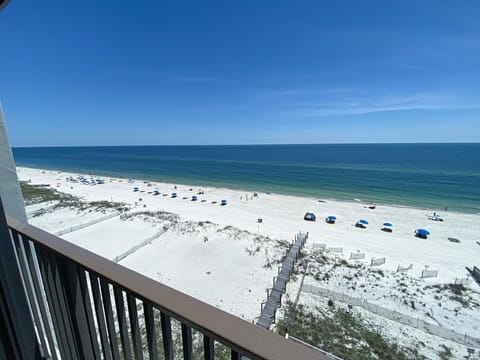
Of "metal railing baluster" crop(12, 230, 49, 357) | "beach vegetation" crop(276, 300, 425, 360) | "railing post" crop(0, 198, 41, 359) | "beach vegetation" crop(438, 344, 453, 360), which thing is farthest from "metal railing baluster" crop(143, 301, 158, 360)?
"beach vegetation" crop(438, 344, 453, 360)

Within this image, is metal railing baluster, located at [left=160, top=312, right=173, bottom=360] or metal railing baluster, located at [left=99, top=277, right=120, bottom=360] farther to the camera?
metal railing baluster, located at [left=99, top=277, right=120, bottom=360]

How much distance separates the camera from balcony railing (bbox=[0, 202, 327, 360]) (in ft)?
2.19

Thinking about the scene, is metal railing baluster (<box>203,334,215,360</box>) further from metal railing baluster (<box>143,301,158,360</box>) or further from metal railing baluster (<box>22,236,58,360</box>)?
metal railing baluster (<box>22,236,58,360</box>)

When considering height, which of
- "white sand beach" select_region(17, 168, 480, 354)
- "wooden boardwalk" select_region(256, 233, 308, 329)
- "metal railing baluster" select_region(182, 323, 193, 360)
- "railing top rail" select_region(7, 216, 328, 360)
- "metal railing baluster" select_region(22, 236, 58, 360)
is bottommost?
"white sand beach" select_region(17, 168, 480, 354)

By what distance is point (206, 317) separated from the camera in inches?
28.3

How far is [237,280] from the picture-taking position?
8.77 metres

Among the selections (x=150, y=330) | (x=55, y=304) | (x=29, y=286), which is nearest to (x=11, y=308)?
(x=55, y=304)

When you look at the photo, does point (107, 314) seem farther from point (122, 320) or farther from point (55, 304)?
point (55, 304)

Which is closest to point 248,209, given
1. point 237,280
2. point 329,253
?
point 329,253

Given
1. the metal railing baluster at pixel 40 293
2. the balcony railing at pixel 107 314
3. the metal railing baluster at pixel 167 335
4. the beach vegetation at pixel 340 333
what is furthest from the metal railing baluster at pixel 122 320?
the beach vegetation at pixel 340 333

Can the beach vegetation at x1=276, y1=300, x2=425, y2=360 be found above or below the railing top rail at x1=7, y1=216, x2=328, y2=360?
below

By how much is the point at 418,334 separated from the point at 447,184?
36.5m

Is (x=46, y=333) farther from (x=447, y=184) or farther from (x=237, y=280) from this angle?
(x=447, y=184)

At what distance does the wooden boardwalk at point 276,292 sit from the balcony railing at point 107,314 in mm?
5998
